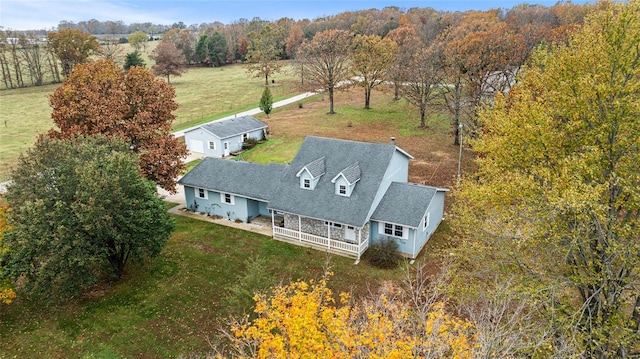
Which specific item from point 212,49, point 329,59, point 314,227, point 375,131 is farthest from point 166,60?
point 314,227

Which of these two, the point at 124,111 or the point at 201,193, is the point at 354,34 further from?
the point at 124,111

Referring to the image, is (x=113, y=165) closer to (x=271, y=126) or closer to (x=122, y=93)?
(x=122, y=93)

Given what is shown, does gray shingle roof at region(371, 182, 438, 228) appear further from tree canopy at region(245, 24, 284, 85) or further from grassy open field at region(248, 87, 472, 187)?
tree canopy at region(245, 24, 284, 85)

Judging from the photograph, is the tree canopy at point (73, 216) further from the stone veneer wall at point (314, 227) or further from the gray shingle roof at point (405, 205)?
the gray shingle roof at point (405, 205)

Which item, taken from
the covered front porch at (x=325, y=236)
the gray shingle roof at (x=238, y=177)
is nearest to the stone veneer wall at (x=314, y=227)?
the covered front porch at (x=325, y=236)

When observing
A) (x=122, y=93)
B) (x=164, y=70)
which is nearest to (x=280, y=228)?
(x=122, y=93)
